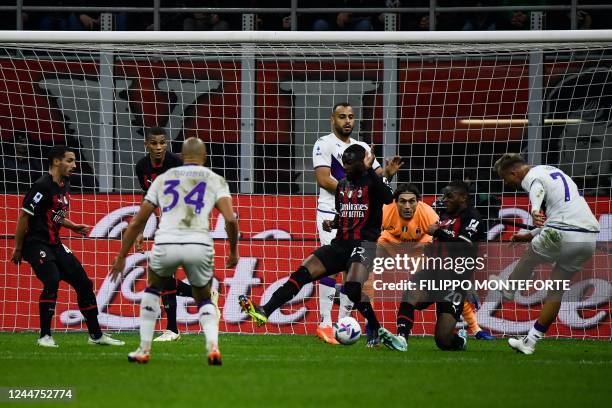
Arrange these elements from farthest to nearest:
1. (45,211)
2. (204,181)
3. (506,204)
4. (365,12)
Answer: (365,12), (506,204), (45,211), (204,181)

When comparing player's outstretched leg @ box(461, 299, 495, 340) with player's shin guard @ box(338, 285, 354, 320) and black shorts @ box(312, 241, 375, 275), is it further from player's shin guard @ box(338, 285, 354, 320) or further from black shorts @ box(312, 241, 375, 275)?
black shorts @ box(312, 241, 375, 275)

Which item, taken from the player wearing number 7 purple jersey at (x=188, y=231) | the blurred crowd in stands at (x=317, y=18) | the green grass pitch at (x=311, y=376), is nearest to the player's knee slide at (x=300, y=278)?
the green grass pitch at (x=311, y=376)

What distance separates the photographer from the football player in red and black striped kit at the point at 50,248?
12.9m

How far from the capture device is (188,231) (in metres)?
10.1

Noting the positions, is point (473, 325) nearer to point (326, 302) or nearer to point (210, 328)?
point (326, 302)

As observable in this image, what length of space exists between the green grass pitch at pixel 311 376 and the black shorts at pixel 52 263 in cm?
76

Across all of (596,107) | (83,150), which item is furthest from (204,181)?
(596,107)

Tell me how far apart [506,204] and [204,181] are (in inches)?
275

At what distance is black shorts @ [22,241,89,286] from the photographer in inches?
509

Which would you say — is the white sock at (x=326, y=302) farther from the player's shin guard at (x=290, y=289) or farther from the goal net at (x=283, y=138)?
the goal net at (x=283, y=138)

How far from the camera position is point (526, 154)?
16.4 m

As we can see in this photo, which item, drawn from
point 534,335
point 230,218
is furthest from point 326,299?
point 230,218

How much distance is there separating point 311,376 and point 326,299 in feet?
14.8

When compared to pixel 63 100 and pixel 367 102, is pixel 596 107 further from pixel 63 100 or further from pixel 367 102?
pixel 63 100
